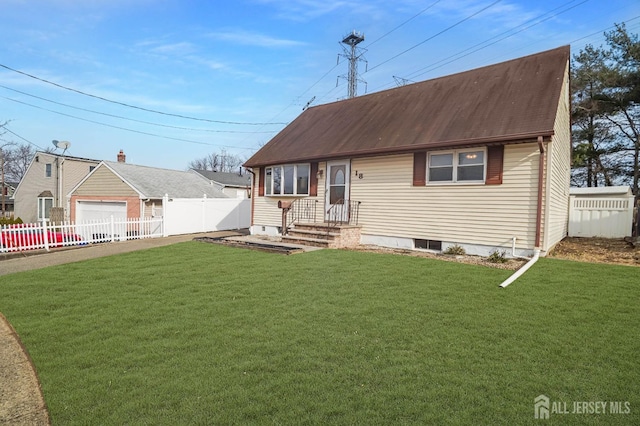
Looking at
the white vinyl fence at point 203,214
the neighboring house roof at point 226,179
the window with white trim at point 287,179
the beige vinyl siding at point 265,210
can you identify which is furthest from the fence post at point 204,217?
the neighboring house roof at point 226,179

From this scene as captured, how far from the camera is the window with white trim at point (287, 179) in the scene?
13259 mm

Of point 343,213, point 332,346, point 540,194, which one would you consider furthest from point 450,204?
point 332,346

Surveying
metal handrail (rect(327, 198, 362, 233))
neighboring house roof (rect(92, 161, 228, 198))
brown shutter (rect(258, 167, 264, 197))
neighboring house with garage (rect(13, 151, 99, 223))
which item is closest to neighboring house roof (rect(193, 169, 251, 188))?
neighboring house roof (rect(92, 161, 228, 198))

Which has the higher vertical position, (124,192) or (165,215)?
(124,192)

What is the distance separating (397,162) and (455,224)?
258 cm

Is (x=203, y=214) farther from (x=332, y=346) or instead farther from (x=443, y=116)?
(x=332, y=346)

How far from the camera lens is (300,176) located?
1338 cm

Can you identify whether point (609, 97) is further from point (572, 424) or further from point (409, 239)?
point (572, 424)

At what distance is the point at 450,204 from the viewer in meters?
9.71

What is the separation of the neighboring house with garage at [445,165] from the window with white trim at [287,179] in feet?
0.13

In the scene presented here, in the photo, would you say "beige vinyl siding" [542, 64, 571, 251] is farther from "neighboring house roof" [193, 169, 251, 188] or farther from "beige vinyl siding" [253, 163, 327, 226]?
"neighboring house roof" [193, 169, 251, 188]

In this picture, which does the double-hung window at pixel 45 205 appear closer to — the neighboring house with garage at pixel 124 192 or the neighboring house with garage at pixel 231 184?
the neighboring house with garage at pixel 124 192

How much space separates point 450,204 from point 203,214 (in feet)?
43.2

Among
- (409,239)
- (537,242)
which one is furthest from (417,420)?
(409,239)
